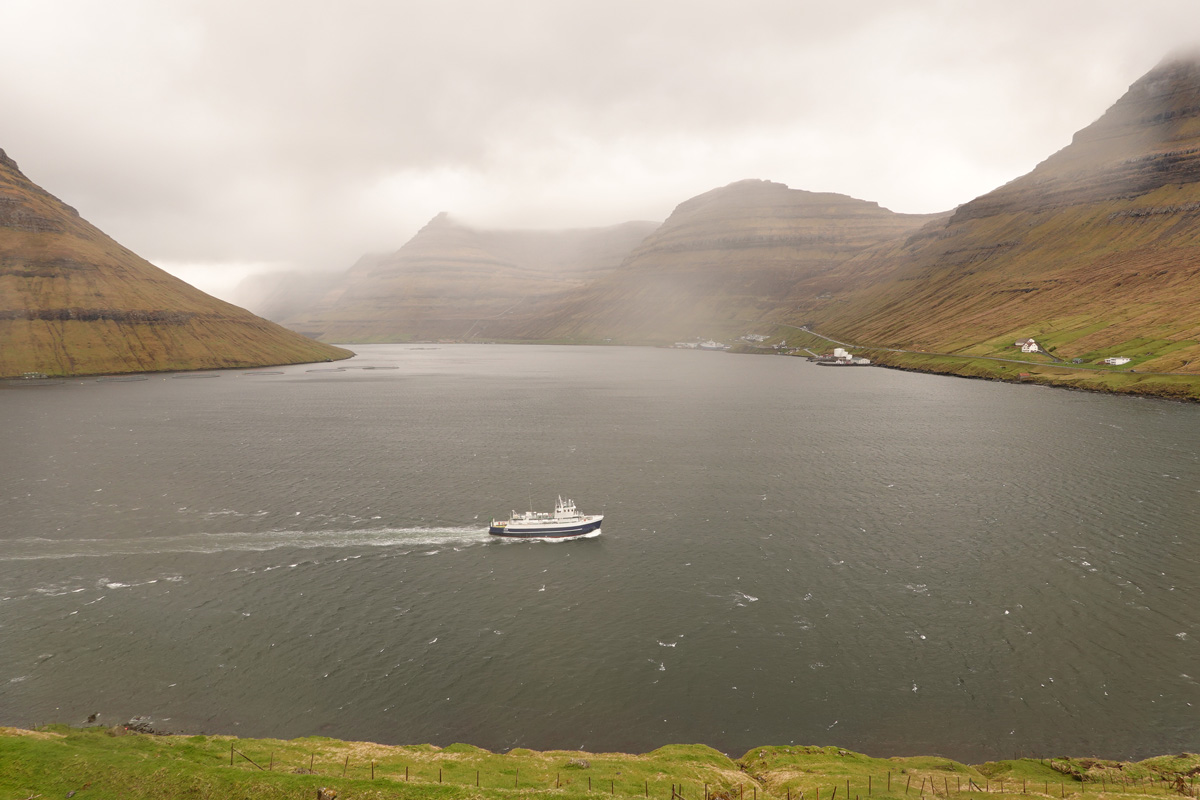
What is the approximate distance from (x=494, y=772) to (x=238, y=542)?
6507 centimetres

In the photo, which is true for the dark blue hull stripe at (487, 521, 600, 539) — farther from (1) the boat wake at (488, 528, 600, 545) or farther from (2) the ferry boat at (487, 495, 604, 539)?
(1) the boat wake at (488, 528, 600, 545)

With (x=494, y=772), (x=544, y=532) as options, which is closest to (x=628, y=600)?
(x=544, y=532)

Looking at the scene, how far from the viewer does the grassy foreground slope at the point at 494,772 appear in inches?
1385

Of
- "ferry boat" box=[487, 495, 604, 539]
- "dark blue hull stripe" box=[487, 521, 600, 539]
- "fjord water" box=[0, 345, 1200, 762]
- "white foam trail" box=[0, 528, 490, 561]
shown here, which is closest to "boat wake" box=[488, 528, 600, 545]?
"ferry boat" box=[487, 495, 604, 539]

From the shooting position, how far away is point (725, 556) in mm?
82500

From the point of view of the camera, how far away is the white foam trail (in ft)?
269

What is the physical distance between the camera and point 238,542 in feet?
283

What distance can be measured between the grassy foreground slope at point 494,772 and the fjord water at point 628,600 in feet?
13.9

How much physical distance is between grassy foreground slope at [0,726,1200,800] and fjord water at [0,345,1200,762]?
4251 mm

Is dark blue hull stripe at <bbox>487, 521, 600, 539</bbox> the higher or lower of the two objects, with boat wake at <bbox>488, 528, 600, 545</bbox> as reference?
higher

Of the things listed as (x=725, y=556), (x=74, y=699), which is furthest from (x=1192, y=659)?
(x=74, y=699)

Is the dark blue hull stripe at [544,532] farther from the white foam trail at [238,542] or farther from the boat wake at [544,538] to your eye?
the white foam trail at [238,542]

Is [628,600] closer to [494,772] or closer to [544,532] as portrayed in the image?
[544,532]

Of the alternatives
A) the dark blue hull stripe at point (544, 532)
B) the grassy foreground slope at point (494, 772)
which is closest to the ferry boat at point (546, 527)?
the dark blue hull stripe at point (544, 532)
